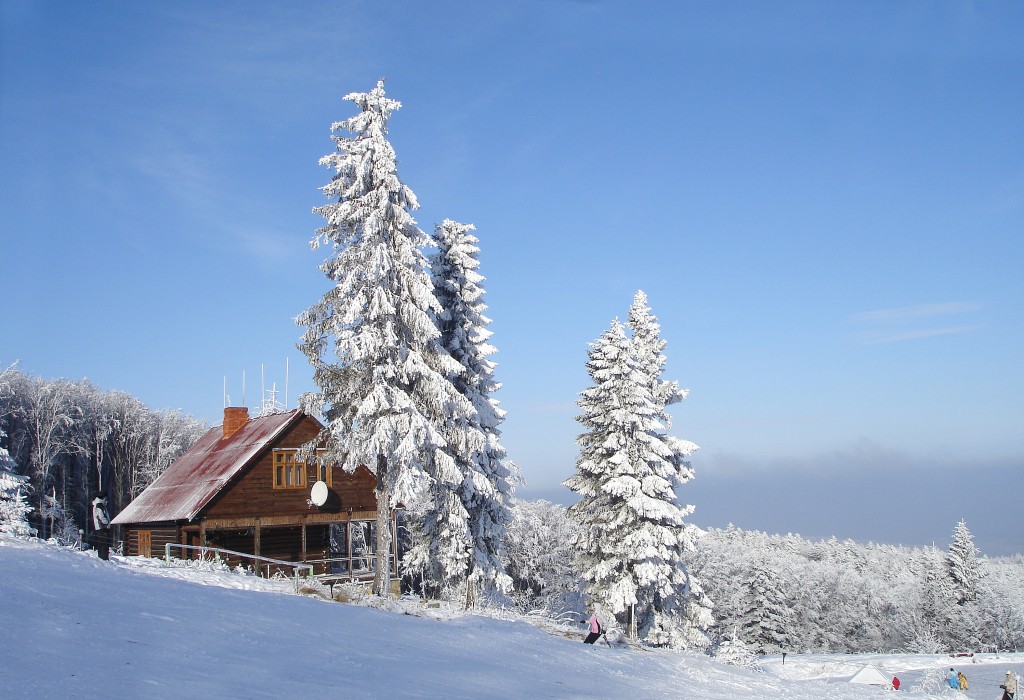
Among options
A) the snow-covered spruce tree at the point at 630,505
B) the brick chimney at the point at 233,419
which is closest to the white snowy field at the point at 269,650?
the snow-covered spruce tree at the point at 630,505

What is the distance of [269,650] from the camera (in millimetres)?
11719

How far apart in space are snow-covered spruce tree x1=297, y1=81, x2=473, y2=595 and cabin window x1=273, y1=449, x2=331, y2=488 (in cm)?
603

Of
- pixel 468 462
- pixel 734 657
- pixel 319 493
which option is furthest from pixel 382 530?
pixel 734 657

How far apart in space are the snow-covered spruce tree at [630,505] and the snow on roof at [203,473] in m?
12.1

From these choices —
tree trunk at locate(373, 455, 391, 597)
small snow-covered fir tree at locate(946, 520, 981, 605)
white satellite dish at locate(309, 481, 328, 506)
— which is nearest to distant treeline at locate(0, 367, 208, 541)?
white satellite dish at locate(309, 481, 328, 506)

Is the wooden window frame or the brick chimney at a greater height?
the brick chimney

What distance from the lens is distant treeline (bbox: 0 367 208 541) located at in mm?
64438

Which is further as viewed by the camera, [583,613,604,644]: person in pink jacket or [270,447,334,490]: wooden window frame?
[270,447,334,490]: wooden window frame

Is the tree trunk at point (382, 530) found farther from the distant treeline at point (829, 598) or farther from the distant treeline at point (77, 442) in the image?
the distant treeline at point (77, 442)

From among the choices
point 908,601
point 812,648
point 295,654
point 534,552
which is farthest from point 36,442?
point 908,601

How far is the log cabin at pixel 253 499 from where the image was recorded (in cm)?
2875

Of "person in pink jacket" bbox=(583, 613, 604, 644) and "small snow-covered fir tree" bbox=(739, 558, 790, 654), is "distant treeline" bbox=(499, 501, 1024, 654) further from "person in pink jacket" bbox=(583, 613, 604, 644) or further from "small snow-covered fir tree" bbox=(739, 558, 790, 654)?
"person in pink jacket" bbox=(583, 613, 604, 644)

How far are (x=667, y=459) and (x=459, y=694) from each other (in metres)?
22.9

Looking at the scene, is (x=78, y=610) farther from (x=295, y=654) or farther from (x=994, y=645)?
(x=994, y=645)
